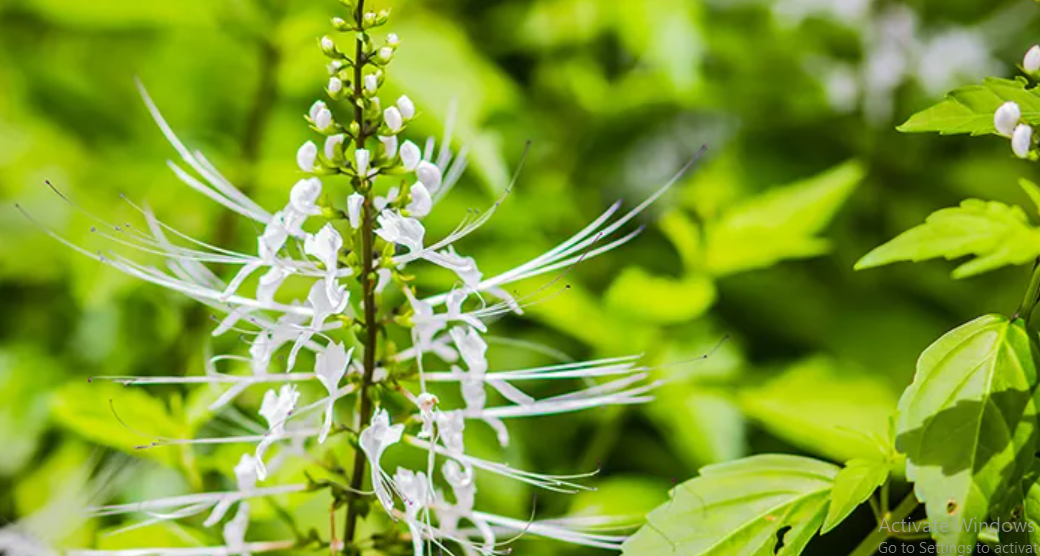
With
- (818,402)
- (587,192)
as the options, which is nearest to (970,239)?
(818,402)

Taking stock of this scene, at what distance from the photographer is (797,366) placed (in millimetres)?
1595

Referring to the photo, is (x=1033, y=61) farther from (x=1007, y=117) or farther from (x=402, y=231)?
(x=402, y=231)

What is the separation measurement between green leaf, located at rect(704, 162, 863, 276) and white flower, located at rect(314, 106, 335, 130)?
831 millimetres

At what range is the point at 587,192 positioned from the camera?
6.78 feet

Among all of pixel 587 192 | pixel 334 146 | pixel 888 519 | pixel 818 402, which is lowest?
pixel 888 519

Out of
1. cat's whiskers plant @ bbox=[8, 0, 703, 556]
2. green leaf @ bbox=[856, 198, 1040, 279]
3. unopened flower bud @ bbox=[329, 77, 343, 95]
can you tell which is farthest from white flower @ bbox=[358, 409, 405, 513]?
green leaf @ bbox=[856, 198, 1040, 279]

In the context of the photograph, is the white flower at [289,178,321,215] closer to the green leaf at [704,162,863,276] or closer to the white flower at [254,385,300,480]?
the white flower at [254,385,300,480]

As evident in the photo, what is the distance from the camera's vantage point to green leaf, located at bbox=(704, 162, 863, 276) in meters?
1.46

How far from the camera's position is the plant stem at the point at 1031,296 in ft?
2.57

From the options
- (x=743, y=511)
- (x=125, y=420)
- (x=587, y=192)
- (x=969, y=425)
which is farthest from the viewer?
(x=587, y=192)

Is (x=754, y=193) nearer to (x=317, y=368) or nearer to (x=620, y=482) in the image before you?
(x=620, y=482)

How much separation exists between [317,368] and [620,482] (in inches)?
31.3

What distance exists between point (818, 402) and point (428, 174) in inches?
35.6

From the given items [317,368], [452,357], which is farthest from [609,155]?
[317,368]
